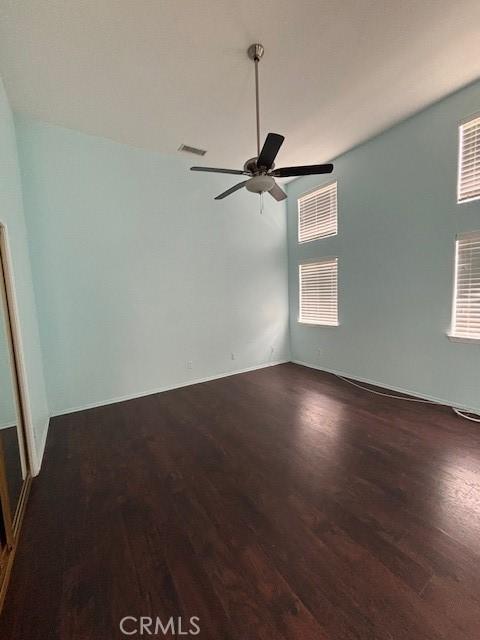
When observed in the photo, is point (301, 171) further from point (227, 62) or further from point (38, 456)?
point (38, 456)

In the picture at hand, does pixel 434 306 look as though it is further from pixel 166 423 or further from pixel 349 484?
pixel 166 423

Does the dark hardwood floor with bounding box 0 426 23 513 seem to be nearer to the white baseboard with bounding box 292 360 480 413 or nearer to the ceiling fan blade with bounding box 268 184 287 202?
the ceiling fan blade with bounding box 268 184 287 202

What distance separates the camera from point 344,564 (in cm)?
133

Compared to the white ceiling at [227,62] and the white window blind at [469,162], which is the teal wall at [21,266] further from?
the white window blind at [469,162]

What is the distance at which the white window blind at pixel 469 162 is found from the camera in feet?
8.84

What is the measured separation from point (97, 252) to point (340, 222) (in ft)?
12.1

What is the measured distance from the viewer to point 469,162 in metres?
2.75

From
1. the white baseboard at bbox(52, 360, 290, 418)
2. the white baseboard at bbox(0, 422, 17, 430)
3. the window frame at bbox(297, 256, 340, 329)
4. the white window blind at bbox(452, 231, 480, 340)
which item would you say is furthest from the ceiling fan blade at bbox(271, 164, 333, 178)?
the white baseboard at bbox(52, 360, 290, 418)

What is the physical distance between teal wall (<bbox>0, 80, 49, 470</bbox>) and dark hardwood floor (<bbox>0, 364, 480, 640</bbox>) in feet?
1.63

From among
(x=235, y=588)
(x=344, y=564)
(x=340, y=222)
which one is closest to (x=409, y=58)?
(x=340, y=222)

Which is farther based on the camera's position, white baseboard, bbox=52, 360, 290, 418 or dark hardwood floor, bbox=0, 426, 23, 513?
white baseboard, bbox=52, 360, 290, 418

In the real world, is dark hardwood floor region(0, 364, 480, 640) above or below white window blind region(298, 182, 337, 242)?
below

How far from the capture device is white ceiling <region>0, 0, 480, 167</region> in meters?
1.89

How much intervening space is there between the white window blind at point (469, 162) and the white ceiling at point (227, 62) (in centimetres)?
45
